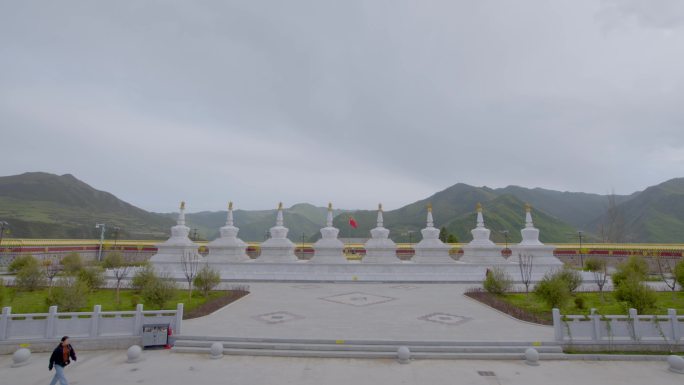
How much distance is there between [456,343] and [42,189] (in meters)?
188

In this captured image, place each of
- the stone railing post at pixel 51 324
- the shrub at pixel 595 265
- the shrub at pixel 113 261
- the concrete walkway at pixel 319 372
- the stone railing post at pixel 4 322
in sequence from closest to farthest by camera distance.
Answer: the concrete walkway at pixel 319 372
the stone railing post at pixel 4 322
the stone railing post at pixel 51 324
the shrub at pixel 113 261
the shrub at pixel 595 265

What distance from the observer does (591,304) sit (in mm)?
18203

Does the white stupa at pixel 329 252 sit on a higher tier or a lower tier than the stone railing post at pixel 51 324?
higher

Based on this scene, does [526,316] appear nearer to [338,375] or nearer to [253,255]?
[338,375]

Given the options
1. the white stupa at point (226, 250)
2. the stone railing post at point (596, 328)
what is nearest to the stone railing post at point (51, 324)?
the white stupa at point (226, 250)

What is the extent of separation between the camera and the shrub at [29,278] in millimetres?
20047

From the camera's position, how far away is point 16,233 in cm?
10231

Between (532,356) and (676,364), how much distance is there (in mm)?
3978

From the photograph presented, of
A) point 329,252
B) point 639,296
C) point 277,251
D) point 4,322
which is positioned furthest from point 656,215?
point 4,322

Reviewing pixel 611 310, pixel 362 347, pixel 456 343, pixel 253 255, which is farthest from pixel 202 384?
pixel 253 255

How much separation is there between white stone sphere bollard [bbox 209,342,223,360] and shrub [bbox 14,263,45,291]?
16.4 metres

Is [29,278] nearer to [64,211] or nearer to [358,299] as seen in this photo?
[358,299]

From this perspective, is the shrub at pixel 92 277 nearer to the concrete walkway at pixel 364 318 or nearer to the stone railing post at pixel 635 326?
the concrete walkway at pixel 364 318

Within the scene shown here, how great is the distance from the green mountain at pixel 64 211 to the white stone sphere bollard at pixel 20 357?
107459 millimetres
